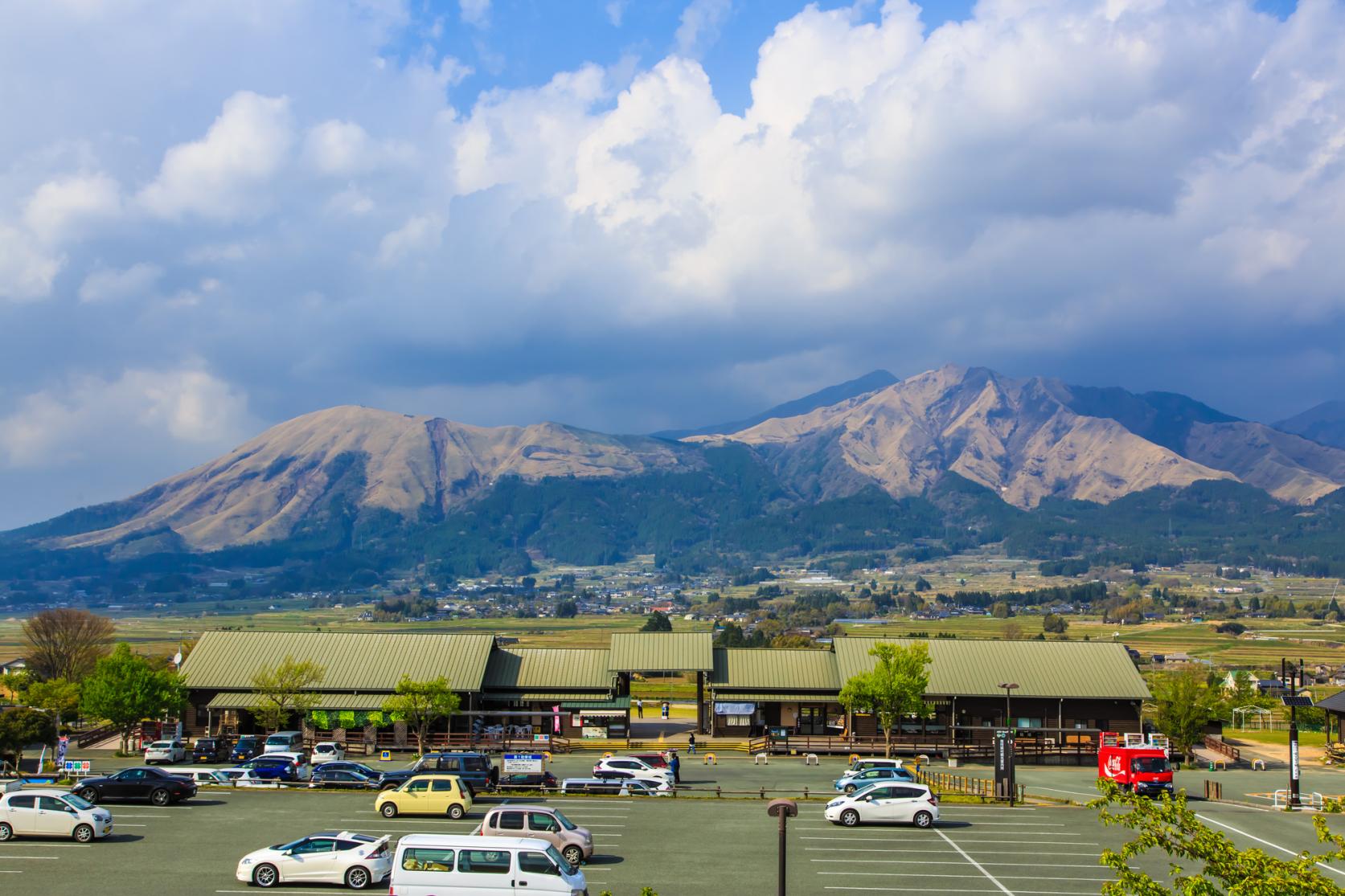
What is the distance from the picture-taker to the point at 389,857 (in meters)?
34.5

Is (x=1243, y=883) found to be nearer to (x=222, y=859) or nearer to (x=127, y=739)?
(x=222, y=859)

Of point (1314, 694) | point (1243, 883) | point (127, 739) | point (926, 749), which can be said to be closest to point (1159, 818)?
point (1243, 883)

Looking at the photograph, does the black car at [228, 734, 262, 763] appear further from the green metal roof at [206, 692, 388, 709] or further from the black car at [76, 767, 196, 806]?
the black car at [76, 767, 196, 806]

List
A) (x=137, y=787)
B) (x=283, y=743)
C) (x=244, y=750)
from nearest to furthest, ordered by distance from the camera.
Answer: (x=137, y=787), (x=244, y=750), (x=283, y=743)

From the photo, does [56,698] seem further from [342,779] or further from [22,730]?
[342,779]

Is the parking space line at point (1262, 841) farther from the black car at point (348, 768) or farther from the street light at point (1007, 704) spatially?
the black car at point (348, 768)

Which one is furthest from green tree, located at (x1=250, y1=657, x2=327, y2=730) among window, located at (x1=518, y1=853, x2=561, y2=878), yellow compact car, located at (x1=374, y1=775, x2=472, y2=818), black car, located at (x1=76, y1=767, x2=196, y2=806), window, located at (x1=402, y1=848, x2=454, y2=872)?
window, located at (x1=518, y1=853, x2=561, y2=878)

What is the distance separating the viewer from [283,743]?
6438 centimetres

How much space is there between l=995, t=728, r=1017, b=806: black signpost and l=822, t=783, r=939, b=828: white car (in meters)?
7.18

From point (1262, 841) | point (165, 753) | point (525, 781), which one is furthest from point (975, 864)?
point (165, 753)

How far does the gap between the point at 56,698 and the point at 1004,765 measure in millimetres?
61820

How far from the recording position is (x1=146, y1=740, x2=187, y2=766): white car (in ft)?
192

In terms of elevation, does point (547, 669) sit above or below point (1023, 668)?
below

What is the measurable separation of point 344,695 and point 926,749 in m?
36.4
